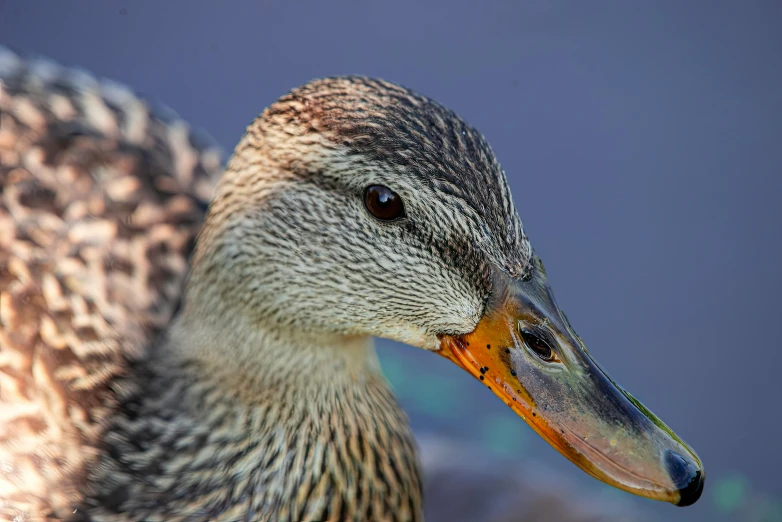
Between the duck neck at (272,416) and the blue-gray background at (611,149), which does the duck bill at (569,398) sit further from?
the blue-gray background at (611,149)

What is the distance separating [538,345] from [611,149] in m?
2.32

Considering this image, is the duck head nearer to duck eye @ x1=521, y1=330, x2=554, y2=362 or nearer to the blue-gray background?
duck eye @ x1=521, y1=330, x2=554, y2=362

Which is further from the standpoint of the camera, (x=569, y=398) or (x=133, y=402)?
(x=133, y=402)

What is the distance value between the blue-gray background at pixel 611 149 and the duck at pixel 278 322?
5.37ft

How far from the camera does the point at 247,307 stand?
1420mm

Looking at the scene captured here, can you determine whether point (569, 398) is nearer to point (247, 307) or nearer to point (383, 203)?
point (383, 203)

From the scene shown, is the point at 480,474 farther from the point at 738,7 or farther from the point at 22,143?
the point at 738,7

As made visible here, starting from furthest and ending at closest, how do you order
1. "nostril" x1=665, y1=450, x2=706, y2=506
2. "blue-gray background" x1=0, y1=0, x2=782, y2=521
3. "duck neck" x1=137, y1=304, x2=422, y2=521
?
"blue-gray background" x1=0, y1=0, x2=782, y2=521
"duck neck" x1=137, y1=304, x2=422, y2=521
"nostril" x1=665, y1=450, x2=706, y2=506

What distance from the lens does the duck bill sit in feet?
4.08

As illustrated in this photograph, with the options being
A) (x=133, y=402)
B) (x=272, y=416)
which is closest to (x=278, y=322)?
(x=272, y=416)

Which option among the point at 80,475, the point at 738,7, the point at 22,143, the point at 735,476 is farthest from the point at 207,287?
the point at 738,7

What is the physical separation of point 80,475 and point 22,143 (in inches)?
28.8

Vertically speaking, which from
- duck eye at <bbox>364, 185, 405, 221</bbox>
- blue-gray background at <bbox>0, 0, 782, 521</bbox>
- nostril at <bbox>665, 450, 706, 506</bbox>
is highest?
blue-gray background at <bbox>0, 0, 782, 521</bbox>

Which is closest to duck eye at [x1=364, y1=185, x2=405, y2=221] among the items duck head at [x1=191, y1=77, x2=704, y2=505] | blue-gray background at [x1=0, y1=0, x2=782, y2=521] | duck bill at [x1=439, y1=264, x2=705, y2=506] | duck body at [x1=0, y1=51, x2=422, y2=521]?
duck head at [x1=191, y1=77, x2=704, y2=505]
